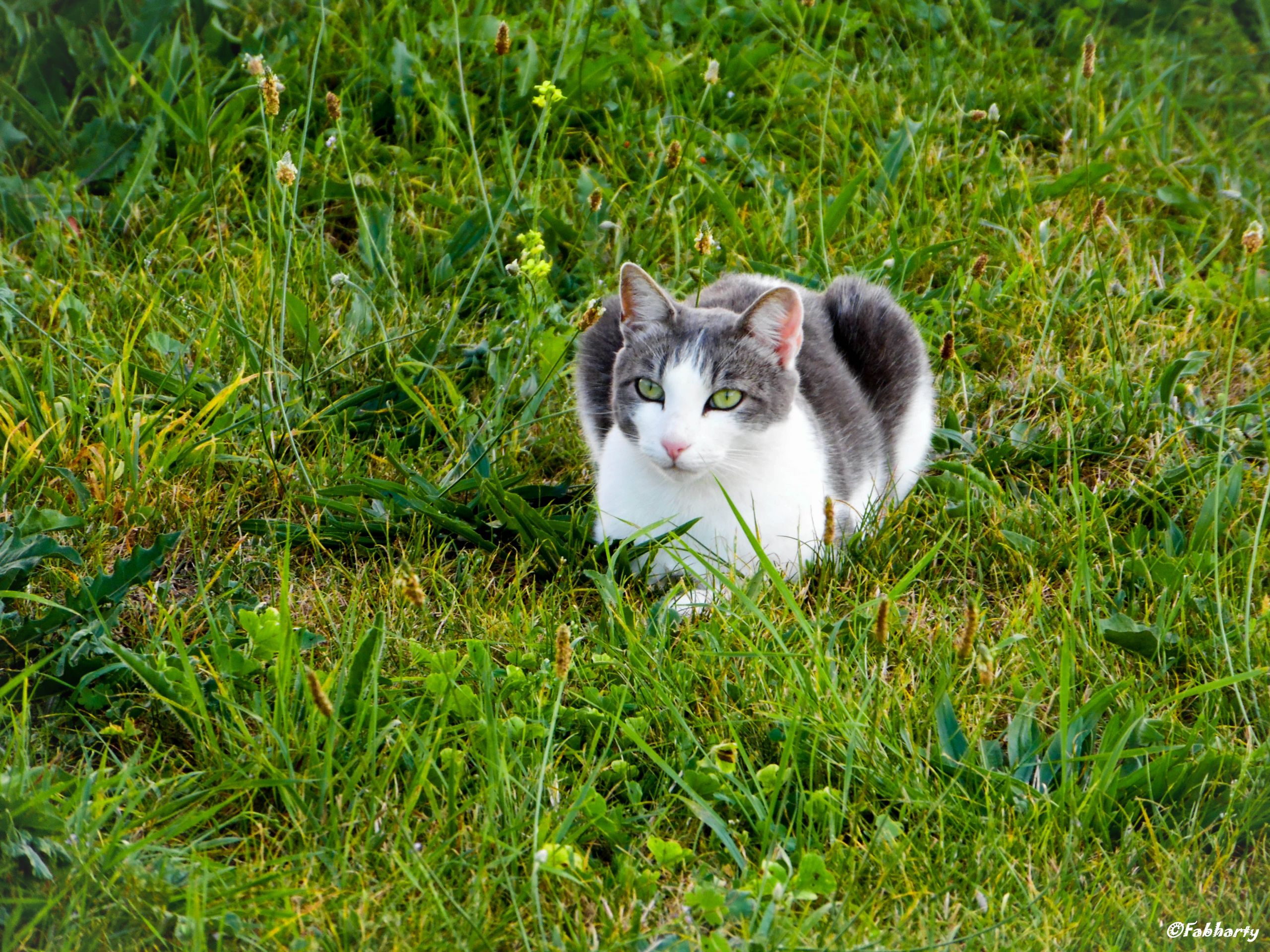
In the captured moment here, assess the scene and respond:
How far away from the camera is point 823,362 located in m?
3.04

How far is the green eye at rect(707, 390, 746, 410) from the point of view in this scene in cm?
260

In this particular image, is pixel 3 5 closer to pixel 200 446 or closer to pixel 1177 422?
pixel 200 446

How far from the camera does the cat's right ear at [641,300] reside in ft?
8.70

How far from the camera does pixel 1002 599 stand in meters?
2.61

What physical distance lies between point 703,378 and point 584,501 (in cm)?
60

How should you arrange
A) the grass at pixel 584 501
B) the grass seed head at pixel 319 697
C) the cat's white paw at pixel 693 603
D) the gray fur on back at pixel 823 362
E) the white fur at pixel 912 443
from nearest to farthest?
the grass seed head at pixel 319 697
the grass at pixel 584 501
the cat's white paw at pixel 693 603
the gray fur on back at pixel 823 362
the white fur at pixel 912 443

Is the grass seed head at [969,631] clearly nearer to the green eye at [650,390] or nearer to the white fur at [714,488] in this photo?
the white fur at [714,488]

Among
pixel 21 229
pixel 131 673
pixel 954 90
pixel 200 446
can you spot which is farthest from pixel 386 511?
pixel 954 90

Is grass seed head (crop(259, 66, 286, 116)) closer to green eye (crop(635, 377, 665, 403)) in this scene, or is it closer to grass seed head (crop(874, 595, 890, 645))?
green eye (crop(635, 377, 665, 403))

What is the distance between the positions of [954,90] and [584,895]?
3352 millimetres

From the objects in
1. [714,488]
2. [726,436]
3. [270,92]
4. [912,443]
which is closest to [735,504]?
[714,488]
